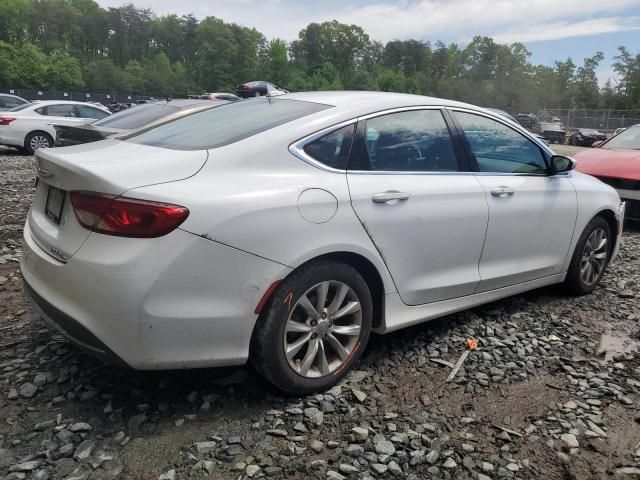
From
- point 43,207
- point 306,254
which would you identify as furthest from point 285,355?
point 43,207

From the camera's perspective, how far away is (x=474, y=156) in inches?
145

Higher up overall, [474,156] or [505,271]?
[474,156]

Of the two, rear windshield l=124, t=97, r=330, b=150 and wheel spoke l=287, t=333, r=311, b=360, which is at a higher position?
rear windshield l=124, t=97, r=330, b=150

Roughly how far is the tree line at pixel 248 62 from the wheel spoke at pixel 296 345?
258ft

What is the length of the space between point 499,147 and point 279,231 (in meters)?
2.10

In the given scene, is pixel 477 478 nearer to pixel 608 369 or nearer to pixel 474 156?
pixel 608 369

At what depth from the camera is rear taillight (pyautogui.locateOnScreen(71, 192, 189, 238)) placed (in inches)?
91.6

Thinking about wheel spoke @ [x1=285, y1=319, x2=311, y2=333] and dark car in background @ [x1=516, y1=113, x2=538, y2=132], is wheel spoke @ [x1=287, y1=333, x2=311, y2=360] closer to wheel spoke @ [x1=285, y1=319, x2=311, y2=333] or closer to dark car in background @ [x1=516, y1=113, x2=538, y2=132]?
wheel spoke @ [x1=285, y1=319, x2=311, y2=333]

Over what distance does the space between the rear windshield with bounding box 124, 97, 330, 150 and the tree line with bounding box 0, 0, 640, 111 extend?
255ft

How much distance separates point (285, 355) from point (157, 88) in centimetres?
10086

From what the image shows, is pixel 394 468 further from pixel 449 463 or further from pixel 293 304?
pixel 293 304

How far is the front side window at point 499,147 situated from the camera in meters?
3.71

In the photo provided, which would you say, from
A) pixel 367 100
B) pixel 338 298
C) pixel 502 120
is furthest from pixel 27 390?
pixel 502 120

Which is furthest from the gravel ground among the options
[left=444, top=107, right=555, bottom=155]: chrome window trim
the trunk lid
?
[left=444, top=107, right=555, bottom=155]: chrome window trim
